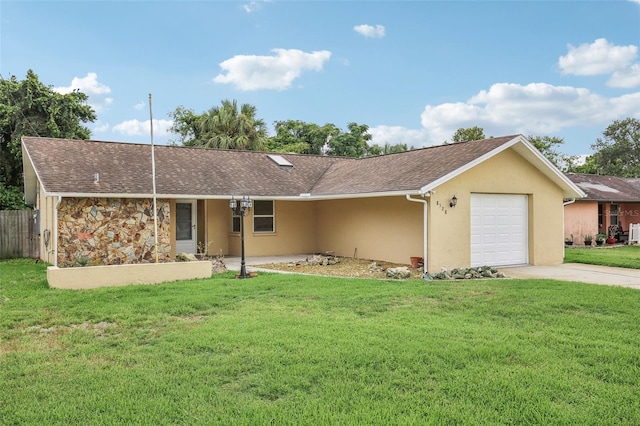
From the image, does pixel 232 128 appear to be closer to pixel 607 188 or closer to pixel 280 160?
pixel 280 160

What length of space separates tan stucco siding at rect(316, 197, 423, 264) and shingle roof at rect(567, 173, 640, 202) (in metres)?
12.3

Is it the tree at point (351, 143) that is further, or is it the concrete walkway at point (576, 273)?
the tree at point (351, 143)

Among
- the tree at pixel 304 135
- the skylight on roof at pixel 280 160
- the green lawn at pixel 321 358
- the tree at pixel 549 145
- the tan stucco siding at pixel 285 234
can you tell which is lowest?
the green lawn at pixel 321 358

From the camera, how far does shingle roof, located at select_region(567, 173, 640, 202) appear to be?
22.9 meters

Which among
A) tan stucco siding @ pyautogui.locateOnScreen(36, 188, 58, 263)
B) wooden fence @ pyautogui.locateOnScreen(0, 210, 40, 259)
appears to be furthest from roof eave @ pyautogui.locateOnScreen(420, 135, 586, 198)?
wooden fence @ pyautogui.locateOnScreen(0, 210, 40, 259)

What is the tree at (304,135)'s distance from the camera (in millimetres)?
40938

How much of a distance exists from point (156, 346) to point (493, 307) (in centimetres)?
529

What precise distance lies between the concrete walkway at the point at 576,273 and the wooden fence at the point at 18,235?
7179 mm

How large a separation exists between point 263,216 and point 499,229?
793cm

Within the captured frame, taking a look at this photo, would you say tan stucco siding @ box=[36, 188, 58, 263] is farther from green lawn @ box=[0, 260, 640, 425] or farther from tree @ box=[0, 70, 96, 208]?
tree @ box=[0, 70, 96, 208]

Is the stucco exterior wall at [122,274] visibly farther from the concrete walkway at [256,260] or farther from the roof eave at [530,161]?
the roof eave at [530,161]

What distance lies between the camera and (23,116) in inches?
893

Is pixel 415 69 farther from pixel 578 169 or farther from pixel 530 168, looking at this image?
pixel 578 169

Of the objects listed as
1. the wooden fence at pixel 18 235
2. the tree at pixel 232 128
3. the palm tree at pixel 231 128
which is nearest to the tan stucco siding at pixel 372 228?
the wooden fence at pixel 18 235
